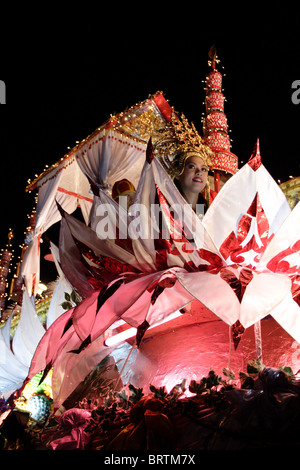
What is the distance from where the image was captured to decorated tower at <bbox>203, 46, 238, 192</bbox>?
26.2 ft

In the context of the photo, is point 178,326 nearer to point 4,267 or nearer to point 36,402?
point 36,402

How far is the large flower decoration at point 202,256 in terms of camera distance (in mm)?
3480

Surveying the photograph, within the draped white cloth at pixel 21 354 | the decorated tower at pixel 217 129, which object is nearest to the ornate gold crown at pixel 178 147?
the decorated tower at pixel 217 129

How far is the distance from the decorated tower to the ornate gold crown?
1.53 meters

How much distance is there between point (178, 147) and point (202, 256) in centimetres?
268

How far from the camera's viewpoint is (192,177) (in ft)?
19.1

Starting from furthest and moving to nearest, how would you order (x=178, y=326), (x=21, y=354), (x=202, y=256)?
(x=21, y=354)
(x=178, y=326)
(x=202, y=256)

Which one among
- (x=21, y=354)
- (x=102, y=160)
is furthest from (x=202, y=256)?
(x=21, y=354)

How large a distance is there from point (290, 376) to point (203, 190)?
3750 millimetres

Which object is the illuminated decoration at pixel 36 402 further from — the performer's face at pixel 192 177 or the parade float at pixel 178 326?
the performer's face at pixel 192 177

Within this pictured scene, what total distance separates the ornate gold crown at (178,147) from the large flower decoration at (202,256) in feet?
6.13

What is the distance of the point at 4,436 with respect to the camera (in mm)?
4770
